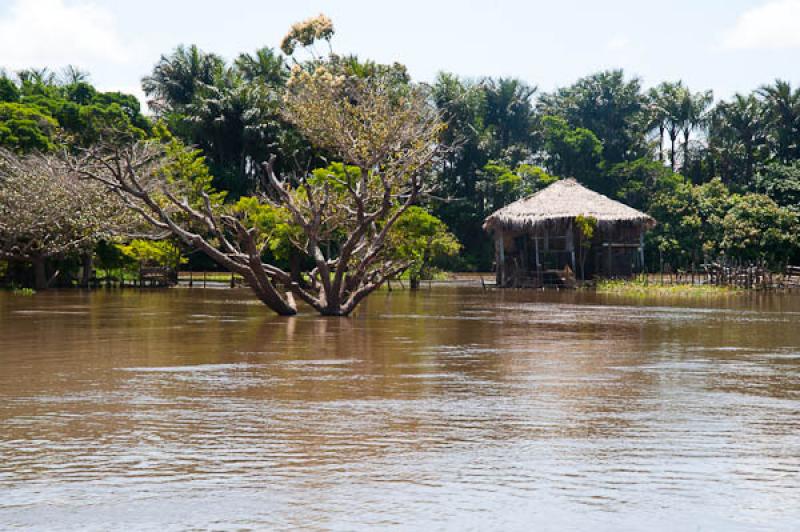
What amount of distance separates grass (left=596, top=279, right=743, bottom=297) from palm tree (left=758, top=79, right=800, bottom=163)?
62.4ft

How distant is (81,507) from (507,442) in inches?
123

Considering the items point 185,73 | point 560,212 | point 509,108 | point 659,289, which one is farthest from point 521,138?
point 659,289

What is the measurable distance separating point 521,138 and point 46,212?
42547 mm

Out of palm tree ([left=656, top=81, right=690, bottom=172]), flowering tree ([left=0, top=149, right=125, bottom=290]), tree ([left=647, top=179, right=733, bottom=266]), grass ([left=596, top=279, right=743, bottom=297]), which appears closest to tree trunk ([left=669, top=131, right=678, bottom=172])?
palm tree ([left=656, top=81, right=690, bottom=172])

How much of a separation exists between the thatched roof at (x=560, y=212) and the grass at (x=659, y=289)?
304 centimetres

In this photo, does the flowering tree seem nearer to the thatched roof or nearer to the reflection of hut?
the thatched roof

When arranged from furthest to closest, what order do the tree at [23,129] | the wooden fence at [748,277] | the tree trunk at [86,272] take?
the tree trunk at [86,272], the wooden fence at [748,277], the tree at [23,129]

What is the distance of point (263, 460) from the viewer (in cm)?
707

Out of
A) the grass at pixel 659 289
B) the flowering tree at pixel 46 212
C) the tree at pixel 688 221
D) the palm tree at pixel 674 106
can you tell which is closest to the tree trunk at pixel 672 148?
the palm tree at pixel 674 106

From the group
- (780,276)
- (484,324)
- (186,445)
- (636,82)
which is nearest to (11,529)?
(186,445)

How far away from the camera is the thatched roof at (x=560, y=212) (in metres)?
42.8

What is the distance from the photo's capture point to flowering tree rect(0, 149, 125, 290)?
34.7m

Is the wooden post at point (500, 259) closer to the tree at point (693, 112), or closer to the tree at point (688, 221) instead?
the tree at point (688, 221)

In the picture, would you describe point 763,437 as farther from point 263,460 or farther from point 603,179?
point 603,179
